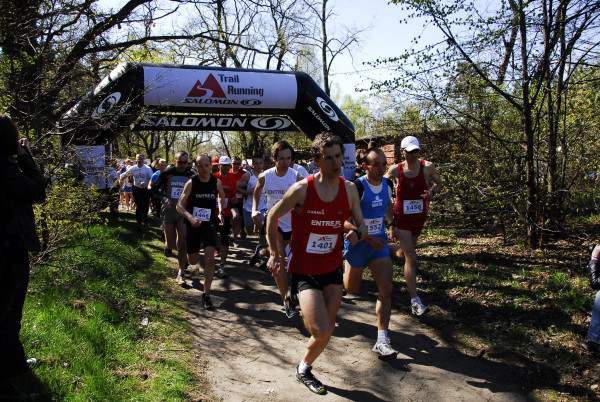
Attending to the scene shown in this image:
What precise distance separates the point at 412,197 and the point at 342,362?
2.35 m

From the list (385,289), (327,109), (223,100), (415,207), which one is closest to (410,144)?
(415,207)

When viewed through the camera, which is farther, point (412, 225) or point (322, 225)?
point (412, 225)

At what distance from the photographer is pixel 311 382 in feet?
12.3

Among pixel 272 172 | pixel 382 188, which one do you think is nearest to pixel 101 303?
pixel 272 172

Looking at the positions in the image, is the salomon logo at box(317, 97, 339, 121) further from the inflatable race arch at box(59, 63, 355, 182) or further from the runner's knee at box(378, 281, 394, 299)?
the runner's knee at box(378, 281, 394, 299)

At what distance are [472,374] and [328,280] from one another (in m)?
1.64

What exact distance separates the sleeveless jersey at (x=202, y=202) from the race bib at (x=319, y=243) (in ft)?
9.54

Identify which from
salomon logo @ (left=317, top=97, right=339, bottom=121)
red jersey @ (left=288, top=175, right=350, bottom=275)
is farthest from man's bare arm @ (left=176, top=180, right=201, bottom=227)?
salomon logo @ (left=317, top=97, right=339, bottom=121)

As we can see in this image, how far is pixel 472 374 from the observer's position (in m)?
4.07

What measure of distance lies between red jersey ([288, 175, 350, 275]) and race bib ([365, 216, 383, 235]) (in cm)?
111

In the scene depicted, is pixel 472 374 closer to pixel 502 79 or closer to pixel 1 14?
pixel 502 79

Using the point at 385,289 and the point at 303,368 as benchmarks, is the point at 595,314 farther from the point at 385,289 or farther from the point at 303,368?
the point at 303,368

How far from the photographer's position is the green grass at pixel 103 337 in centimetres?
343

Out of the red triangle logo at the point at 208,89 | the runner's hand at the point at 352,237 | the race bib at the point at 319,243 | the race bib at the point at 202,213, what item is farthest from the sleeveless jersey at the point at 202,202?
the red triangle logo at the point at 208,89
